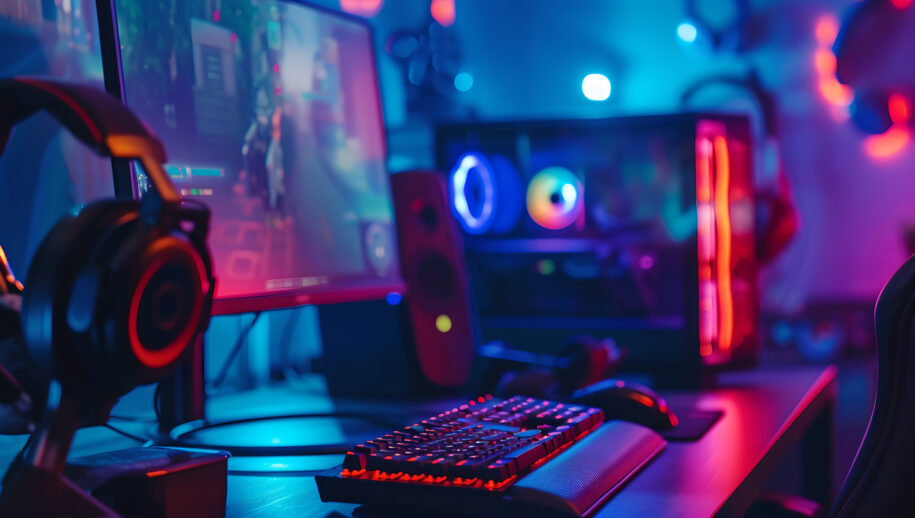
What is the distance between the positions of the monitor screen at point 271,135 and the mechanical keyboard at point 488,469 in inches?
9.5

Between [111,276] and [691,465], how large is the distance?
0.48 meters

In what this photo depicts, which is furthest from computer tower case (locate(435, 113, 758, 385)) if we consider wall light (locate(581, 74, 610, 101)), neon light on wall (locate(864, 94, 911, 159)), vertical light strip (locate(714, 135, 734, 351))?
wall light (locate(581, 74, 610, 101))

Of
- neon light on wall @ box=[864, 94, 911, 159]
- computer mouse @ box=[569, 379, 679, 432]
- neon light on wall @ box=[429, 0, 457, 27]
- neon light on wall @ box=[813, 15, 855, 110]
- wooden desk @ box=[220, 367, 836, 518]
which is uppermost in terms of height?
neon light on wall @ box=[429, 0, 457, 27]

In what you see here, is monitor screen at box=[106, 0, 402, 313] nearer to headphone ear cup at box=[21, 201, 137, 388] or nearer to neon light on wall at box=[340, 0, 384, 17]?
headphone ear cup at box=[21, 201, 137, 388]

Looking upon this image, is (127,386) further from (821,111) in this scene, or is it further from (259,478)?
(821,111)

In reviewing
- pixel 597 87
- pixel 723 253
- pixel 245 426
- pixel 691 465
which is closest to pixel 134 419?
pixel 245 426

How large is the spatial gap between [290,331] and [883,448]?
968 millimetres

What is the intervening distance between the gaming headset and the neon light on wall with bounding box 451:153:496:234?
869 mm

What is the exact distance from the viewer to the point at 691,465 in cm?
67

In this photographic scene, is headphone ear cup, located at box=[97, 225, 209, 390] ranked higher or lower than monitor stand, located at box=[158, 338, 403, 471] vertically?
higher

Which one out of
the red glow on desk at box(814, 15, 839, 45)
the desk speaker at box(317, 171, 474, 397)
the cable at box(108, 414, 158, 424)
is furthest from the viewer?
the red glow on desk at box(814, 15, 839, 45)

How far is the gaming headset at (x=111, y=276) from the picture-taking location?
0.42 metres

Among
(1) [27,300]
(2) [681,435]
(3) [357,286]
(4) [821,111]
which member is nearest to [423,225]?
(3) [357,286]

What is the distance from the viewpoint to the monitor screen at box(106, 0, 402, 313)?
725 millimetres
